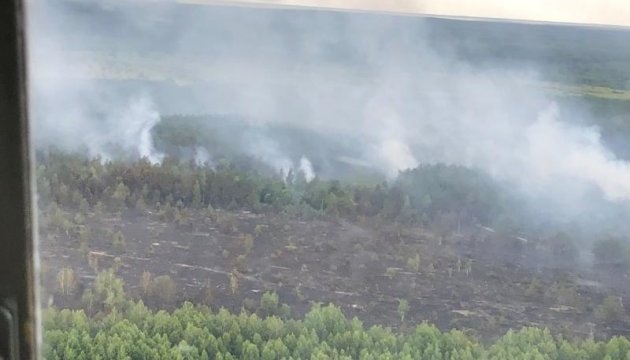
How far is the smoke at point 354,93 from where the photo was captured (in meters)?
1.57

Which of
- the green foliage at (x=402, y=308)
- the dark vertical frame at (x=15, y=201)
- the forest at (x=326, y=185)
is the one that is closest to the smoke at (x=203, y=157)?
the forest at (x=326, y=185)

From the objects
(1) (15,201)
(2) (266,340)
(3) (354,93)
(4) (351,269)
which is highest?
(3) (354,93)

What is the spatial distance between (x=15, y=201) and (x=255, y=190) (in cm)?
43

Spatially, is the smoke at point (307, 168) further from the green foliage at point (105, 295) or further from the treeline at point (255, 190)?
the green foliage at point (105, 295)

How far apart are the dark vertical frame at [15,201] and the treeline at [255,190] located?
5 cm

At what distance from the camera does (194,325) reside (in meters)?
1.69

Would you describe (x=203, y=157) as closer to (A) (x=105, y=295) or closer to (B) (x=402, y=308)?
(A) (x=105, y=295)

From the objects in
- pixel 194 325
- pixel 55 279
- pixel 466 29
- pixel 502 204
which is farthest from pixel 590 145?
pixel 55 279

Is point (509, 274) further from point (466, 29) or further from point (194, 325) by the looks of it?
point (194, 325)

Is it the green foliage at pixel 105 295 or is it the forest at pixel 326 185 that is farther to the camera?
the green foliage at pixel 105 295

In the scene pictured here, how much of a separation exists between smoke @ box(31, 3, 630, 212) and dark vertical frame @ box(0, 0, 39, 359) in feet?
0.14

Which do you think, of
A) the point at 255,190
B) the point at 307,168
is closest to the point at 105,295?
the point at 255,190

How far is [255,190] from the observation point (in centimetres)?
166

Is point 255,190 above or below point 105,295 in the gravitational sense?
above
